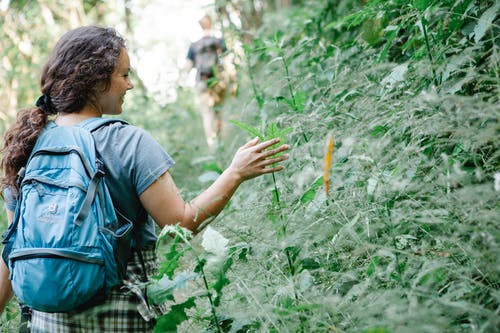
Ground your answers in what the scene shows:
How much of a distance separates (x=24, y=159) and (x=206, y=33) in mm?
5743

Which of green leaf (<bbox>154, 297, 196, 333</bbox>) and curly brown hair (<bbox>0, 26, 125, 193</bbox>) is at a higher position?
curly brown hair (<bbox>0, 26, 125, 193</bbox>)

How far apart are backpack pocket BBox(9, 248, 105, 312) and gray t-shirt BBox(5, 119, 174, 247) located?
28cm

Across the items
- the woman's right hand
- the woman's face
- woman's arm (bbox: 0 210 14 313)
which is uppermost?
the woman's face

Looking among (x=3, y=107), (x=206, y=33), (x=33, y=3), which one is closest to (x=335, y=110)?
(x=206, y=33)

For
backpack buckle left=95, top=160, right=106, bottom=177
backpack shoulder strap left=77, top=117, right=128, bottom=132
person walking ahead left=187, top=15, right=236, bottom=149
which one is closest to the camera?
A: backpack buckle left=95, top=160, right=106, bottom=177

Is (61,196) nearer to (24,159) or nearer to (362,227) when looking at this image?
(24,159)

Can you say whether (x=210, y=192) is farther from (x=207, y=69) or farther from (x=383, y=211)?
(x=207, y=69)

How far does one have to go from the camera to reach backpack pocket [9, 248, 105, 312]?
165 cm

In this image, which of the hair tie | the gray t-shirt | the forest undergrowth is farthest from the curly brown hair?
the forest undergrowth

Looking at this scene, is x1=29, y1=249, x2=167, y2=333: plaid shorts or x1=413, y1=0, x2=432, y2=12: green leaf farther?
x1=413, y1=0, x2=432, y2=12: green leaf

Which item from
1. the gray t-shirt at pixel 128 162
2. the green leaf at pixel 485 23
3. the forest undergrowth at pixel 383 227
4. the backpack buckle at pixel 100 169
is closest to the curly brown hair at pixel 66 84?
the gray t-shirt at pixel 128 162

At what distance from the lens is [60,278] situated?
5.42 feet

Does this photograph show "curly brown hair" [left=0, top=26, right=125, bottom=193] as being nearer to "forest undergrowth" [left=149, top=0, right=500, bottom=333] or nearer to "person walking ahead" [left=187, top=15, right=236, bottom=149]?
"forest undergrowth" [left=149, top=0, right=500, bottom=333]

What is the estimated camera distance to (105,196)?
178 centimetres
